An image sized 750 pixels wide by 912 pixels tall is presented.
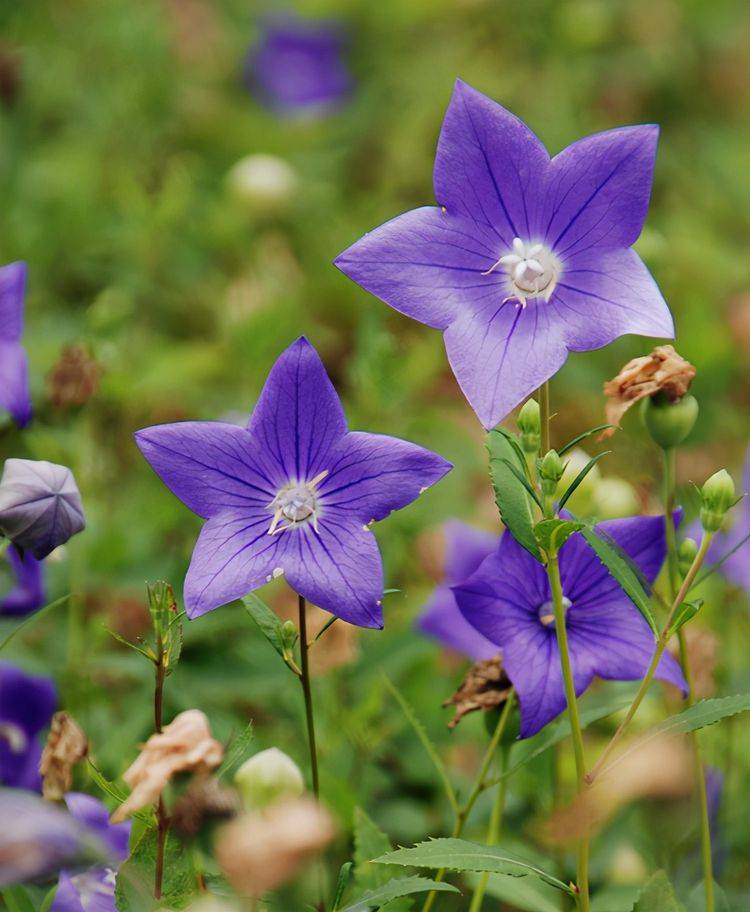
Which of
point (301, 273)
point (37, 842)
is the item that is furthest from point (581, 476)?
point (301, 273)

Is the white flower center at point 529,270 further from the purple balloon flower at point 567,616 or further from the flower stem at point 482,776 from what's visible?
the flower stem at point 482,776

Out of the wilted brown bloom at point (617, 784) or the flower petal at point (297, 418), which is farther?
the flower petal at point (297, 418)

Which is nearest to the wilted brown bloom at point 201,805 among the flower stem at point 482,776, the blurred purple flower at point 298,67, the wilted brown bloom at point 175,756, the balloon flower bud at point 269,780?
the wilted brown bloom at point 175,756

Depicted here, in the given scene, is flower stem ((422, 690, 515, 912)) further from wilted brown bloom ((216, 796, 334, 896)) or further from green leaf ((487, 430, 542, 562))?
wilted brown bloom ((216, 796, 334, 896))

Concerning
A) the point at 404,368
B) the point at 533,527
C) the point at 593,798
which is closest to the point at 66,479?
the point at 533,527

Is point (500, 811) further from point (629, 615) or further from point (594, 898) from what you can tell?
point (629, 615)

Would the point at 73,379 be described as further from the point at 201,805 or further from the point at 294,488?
the point at 201,805

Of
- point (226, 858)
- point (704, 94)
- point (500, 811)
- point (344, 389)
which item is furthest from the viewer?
point (704, 94)

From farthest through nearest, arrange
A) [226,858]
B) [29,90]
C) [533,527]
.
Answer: [29,90] < [533,527] < [226,858]
